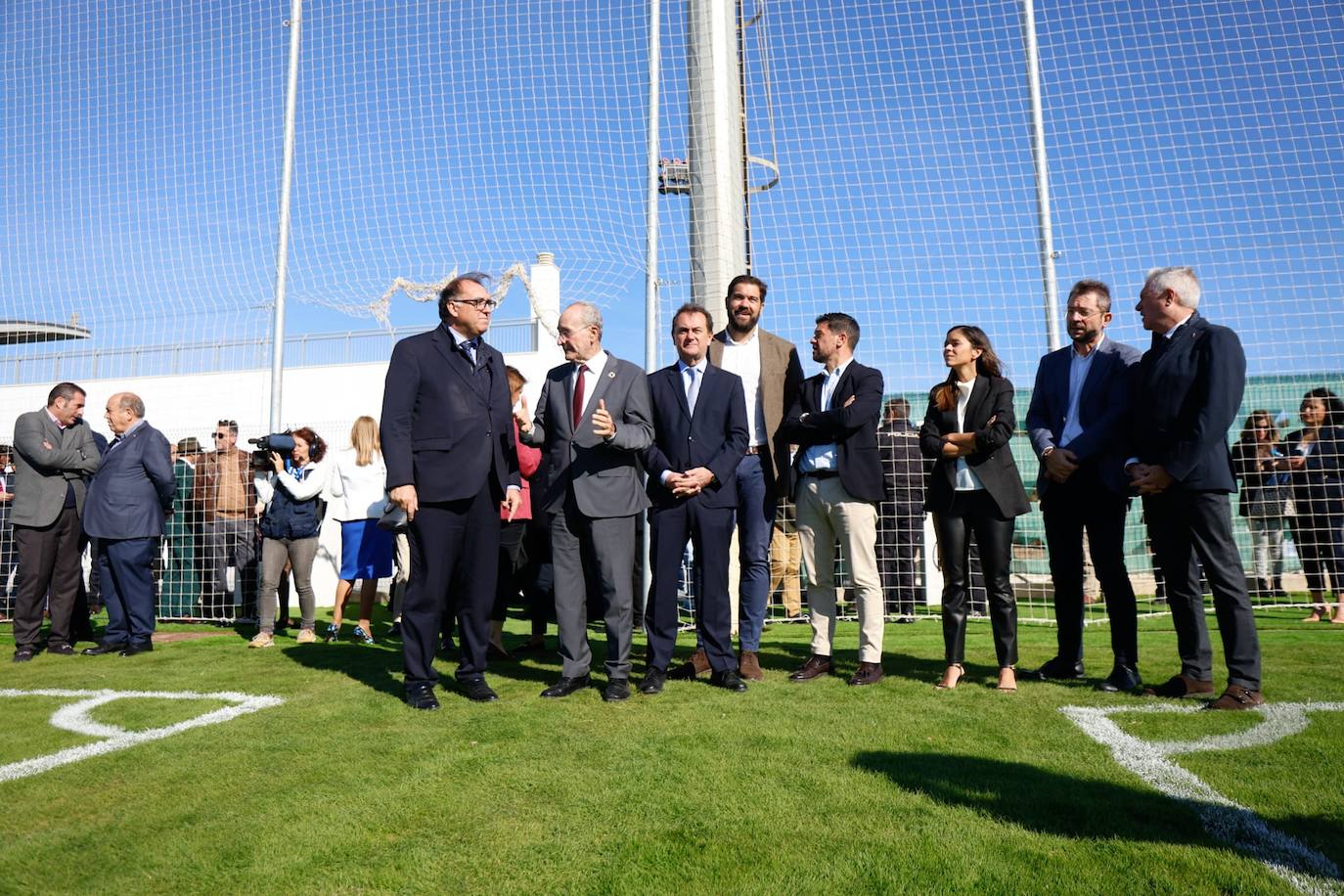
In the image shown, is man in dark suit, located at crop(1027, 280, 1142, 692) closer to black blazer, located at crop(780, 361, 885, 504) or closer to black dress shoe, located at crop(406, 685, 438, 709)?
black blazer, located at crop(780, 361, 885, 504)

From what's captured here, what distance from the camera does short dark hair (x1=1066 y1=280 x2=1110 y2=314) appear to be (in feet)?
16.0

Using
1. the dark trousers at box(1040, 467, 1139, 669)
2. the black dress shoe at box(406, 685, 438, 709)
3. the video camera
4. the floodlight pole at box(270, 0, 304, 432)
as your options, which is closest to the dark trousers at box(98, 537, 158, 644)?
the video camera

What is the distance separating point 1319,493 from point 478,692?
7403 millimetres

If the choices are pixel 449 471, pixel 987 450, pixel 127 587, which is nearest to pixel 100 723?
pixel 449 471

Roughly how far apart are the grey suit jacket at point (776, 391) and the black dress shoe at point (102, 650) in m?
4.81

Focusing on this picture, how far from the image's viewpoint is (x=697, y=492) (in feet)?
15.8

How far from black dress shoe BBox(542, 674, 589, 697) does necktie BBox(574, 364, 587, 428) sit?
4.32 feet

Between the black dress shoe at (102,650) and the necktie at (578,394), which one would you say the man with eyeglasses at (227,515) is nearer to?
the black dress shoe at (102,650)

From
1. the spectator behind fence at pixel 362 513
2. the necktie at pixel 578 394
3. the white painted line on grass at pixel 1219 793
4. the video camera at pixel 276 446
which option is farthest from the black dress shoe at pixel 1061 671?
the video camera at pixel 276 446

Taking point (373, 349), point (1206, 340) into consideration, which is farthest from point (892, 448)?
point (373, 349)

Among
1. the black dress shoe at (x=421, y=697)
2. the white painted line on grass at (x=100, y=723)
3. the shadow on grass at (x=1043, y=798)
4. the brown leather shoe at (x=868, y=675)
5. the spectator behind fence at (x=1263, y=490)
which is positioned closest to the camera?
the shadow on grass at (x=1043, y=798)

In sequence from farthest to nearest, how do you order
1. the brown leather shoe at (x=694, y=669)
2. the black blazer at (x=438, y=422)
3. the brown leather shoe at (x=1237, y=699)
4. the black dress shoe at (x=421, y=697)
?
the brown leather shoe at (x=694, y=669)
the black blazer at (x=438, y=422)
the black dress shoe at (x=421, y=697)
the brown leather shoe at (x=1237, y=699)

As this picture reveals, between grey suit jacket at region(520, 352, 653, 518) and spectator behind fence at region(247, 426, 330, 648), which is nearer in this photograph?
grey suit jacket at region(520, 352, 653, 518)

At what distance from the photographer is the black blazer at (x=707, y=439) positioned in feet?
15.9
